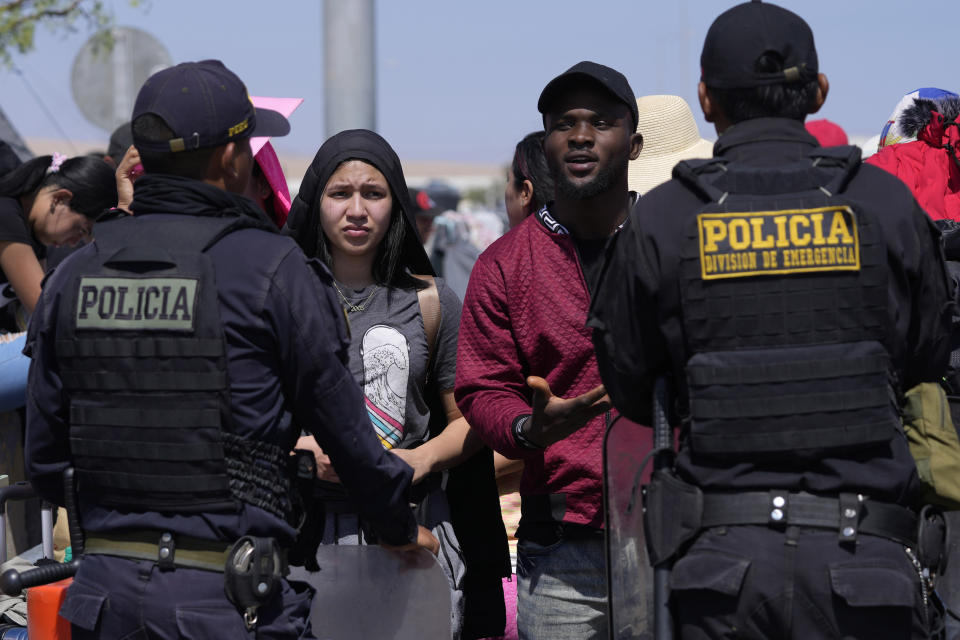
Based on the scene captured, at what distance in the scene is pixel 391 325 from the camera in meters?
3.96

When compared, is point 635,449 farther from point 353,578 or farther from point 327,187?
point 327,187

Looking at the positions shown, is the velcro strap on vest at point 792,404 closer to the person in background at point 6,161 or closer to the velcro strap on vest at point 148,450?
the velcro strap on vest at point 148,450

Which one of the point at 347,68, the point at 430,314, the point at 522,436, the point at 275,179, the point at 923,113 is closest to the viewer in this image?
the point at 522,436

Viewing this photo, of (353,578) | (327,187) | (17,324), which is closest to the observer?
(353,578)

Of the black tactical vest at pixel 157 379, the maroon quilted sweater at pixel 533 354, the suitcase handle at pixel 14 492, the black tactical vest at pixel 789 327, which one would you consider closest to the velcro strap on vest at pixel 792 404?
the black tactical vest at pixel 789 327

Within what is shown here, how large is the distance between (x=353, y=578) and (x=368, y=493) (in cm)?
65

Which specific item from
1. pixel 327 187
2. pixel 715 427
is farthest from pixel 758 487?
pixel 327 187

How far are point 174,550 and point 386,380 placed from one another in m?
1.19

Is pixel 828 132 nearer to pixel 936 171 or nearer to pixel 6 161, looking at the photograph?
pixel 936 171

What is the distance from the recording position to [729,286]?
8.84 ft

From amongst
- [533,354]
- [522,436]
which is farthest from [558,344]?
[522,436]

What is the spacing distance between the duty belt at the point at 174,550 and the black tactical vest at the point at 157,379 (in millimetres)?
71

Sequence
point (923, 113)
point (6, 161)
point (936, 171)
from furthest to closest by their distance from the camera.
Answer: point (6, 161)
point (923, 113)
point (936, 171)

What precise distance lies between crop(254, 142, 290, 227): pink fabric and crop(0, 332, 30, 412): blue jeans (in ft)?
→ 4.49
